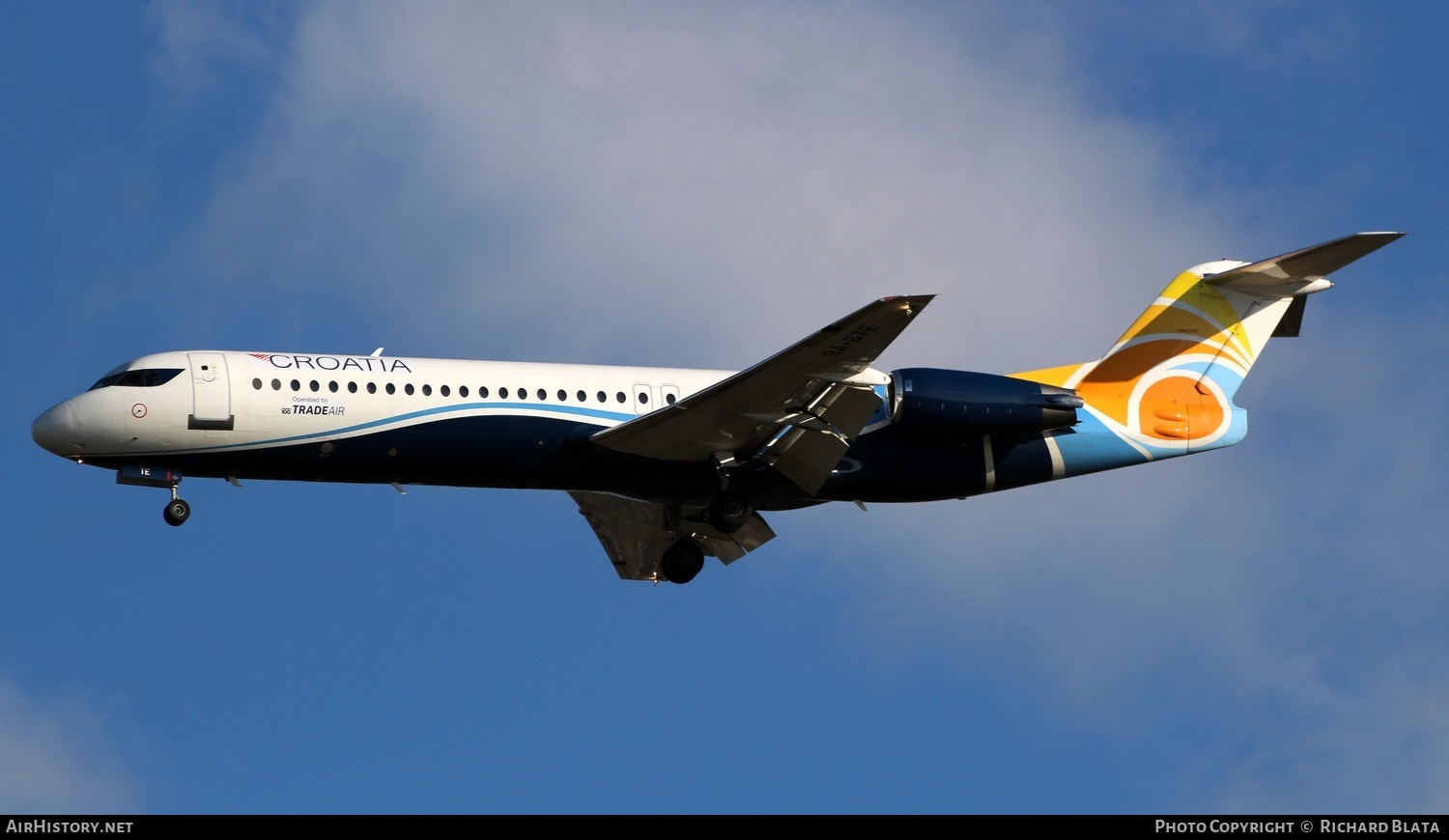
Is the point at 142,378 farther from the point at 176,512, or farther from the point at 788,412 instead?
the point at 788,412

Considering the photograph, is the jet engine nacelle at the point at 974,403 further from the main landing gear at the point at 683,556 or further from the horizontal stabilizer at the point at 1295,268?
the horizontal stabilizer at the point at 1295,268

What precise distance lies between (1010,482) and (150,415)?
15.1 meters

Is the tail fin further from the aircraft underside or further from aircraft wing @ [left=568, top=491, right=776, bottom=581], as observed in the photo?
aircraft wing @ [left=568, top=491, right=776, bottom=581]

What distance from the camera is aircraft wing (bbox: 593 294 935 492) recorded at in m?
28.0

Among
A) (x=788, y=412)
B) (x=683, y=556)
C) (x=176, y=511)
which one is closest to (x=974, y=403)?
(x=788, y=412)

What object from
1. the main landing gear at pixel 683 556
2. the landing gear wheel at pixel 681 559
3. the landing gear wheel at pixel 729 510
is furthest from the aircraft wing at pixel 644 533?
the landing gear wheel at pixel 729 510

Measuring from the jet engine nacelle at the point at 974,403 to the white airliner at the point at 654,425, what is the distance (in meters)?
Result: 0.03

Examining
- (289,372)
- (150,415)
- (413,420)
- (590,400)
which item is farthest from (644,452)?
(150,415)

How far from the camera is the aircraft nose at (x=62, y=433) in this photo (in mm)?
29703

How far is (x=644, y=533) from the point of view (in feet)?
117

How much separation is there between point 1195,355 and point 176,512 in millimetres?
18831

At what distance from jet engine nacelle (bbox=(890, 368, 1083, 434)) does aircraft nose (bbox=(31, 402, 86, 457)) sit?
1362 centimetres
